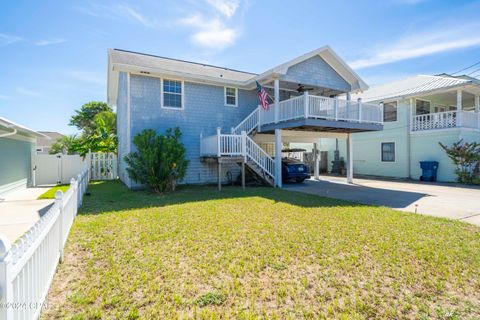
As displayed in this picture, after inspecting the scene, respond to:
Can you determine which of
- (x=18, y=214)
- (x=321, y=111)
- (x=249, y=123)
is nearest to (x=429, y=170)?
(x=321, y=111)

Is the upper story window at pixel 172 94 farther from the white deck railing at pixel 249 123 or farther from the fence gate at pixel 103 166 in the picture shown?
Answer: the fence gate at pixel 103 166

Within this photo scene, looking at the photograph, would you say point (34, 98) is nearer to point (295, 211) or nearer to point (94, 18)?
point (94, 18)

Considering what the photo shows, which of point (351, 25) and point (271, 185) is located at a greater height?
point (351, 25)

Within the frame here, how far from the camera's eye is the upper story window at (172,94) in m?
12.4

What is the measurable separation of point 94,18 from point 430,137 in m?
18.9

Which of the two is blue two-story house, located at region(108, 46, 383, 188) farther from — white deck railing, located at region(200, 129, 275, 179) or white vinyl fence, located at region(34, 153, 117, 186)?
white vinyl fence, located at region(34, 153, 117, 186)

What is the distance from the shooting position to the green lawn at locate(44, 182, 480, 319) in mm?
2824

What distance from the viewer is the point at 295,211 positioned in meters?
7.12

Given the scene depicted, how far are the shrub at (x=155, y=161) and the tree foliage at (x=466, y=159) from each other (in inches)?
587

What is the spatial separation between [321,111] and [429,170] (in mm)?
8831

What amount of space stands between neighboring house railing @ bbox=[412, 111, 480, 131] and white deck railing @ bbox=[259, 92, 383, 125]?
5.67 meters

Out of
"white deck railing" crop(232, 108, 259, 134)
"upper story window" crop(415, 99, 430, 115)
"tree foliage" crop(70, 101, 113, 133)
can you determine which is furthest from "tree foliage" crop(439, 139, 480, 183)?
"tree foliage" crop(70, 101, 113, 133)

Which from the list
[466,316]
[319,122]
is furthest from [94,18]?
[466,316]

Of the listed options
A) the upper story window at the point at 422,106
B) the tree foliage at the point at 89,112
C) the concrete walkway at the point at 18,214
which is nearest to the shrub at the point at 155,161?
the concrete walkway at the point at 18,214
